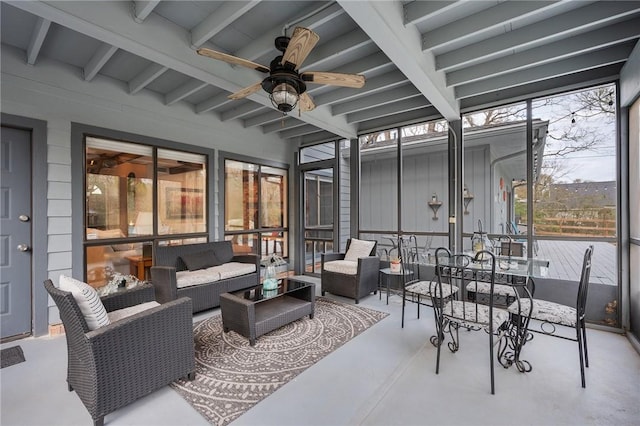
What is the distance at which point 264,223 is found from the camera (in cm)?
602

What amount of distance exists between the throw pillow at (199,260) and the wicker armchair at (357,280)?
1.80 metres

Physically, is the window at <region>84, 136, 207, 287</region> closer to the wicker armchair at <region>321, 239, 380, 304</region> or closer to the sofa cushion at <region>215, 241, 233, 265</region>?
the sofa cushion at <region>215, 241, 233, 265</region>

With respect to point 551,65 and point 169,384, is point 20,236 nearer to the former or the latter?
point 169,384

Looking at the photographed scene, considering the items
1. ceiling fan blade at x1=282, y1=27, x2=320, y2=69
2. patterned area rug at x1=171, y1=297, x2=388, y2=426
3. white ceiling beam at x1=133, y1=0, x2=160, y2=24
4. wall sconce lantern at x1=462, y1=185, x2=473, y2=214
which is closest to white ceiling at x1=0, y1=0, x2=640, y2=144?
white ceiling beam at x1=133, y1=0, x2=160, y2=24

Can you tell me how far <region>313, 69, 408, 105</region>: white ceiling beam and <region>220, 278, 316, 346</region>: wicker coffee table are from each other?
104 inches

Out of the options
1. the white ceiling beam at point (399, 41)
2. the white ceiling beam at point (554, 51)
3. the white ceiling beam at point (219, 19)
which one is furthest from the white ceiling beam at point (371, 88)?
the white ceiling beam at point (219, 19)

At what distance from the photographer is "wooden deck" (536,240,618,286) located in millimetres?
3451

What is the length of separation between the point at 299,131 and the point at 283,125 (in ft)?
2.36

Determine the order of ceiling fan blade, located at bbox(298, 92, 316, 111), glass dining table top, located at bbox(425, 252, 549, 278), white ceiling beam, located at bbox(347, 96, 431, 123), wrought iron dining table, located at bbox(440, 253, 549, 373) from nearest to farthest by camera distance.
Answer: wrought iron dining table, located at bbox(440, 253, 549, 373) → glass dining table top, located at bbox(425, 252, 549, 278) → ceiling fan blade, located at bbox(298, 92, 316, 111) → white ceiling beam, located at bbox(347, 96, 431, 123)

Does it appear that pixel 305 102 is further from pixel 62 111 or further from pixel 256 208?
pixel 256 208

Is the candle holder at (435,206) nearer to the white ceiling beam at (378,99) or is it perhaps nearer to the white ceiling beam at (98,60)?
the white ceiling beam at (378,99)

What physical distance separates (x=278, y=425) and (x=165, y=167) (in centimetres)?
398

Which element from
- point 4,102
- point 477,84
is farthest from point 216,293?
point 477,84

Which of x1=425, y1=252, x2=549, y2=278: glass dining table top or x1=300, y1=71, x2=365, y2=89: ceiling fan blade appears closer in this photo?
x1=300, y1=71, x2=365, y2=89: ceiling fan blade
